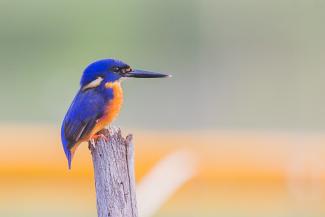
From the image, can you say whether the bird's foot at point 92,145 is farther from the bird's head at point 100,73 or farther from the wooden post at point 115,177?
the bird's head at point 100,73

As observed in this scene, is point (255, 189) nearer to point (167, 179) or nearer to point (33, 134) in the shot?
point (167, 179)

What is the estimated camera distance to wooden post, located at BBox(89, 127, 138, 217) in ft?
6.95

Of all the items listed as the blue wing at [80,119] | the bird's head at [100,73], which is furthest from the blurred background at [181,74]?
the blue wing at [80,119]

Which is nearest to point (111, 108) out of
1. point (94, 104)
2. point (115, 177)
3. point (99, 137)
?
point (94, 104)

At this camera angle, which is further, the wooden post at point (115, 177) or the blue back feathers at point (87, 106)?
the blue back feathers at point (87, 106)

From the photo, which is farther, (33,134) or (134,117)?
(134,117)

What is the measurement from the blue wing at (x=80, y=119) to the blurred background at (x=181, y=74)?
308 cm

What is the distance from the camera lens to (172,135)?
6.00m

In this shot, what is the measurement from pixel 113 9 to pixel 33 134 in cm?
108

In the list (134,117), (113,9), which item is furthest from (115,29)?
(134,117)

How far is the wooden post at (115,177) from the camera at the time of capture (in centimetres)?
212

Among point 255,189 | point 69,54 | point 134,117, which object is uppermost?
point 69,54

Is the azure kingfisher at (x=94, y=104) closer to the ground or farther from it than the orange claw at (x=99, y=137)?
farther from it

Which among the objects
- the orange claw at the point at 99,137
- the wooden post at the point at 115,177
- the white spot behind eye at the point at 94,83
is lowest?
the wooden post at the point at 115,177
